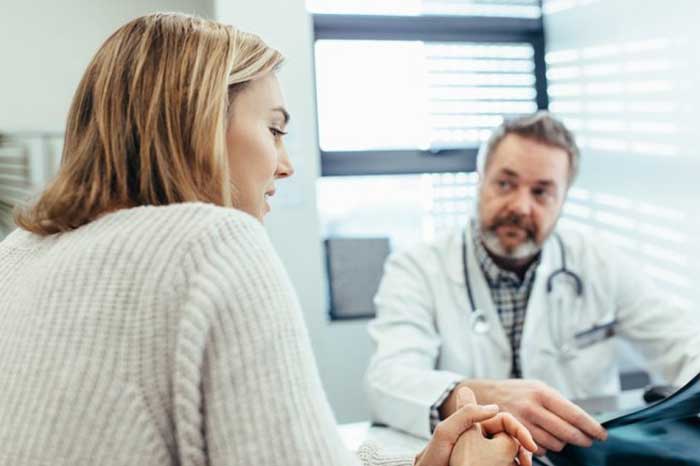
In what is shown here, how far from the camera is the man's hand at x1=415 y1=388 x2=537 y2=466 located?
84 centimetres

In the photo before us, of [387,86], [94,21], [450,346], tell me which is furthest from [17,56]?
[450,346]

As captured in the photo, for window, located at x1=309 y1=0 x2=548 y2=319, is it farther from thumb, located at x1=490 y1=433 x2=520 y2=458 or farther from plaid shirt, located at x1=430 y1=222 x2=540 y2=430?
thumb, located at x1=490 y1=433 x2=520 y2=458

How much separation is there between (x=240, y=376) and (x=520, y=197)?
134 centimetres

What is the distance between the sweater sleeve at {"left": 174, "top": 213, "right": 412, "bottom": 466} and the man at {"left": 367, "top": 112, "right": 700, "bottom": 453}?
90 cm

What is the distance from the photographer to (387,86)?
2.87m

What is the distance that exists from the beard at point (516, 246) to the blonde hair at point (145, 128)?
44.3 inches

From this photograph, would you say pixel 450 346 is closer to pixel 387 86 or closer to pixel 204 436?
pixel 204 436

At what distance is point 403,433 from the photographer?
1.34 metres

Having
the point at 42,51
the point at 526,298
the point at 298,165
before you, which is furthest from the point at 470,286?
the point at 42,51

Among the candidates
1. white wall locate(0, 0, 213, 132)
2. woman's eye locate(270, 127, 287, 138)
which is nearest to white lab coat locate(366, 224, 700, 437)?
woman's eye locate(270, 127, 287, 138)

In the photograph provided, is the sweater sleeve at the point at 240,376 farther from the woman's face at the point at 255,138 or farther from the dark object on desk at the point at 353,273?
the dark object on desk at the point at 353,273

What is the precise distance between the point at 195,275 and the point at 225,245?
4cm

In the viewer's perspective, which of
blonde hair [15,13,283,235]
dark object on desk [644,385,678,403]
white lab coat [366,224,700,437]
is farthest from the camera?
white lab coat [366,224,700,437]

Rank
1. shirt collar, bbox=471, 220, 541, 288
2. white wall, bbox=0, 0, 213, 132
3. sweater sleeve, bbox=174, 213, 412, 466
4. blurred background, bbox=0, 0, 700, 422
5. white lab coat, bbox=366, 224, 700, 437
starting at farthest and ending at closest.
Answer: white wall, bbox=0, 0, 213, 132, blurred background, bbox=0, 0, 700, 422, shirt collar, bbox=471, 220, 541, 288, white lab coat, bbox=366, 224, 700, 437, sweater sleeve, bbox=174, 213, 412, 466
